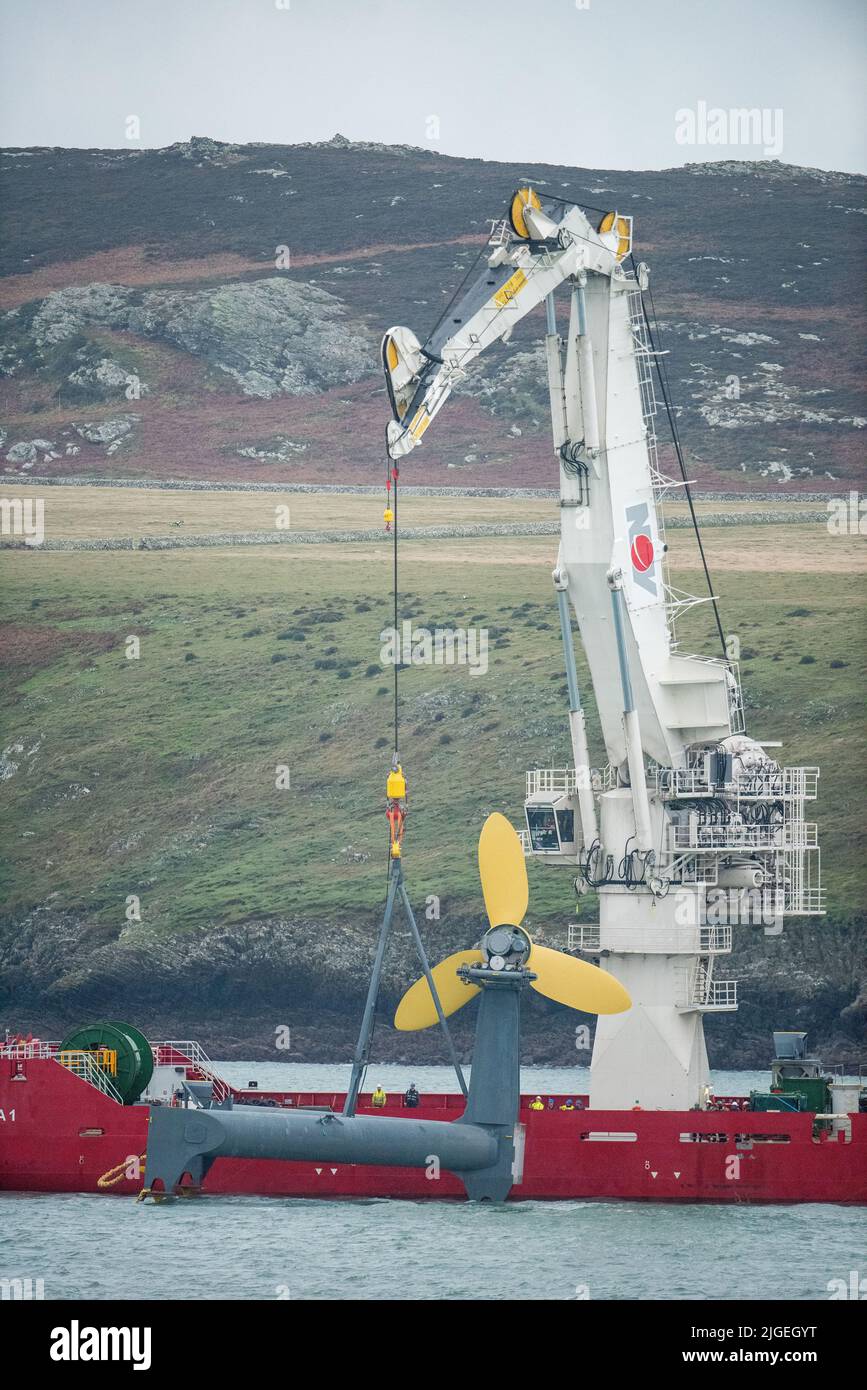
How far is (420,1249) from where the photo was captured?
39.1 meters

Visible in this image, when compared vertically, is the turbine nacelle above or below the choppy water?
above

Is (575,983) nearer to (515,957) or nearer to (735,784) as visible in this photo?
(515,957)

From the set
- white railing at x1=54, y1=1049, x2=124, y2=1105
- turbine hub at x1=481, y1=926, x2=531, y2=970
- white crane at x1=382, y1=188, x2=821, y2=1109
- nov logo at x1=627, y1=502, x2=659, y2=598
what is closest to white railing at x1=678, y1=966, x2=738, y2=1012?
white crane at x1=382, y1=188, x2=821, y2=1109

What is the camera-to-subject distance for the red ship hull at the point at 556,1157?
147 ft

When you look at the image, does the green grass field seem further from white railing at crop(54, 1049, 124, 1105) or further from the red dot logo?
white railing at crop(54, 1049, 124, 1105)

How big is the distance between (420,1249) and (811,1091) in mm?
11729

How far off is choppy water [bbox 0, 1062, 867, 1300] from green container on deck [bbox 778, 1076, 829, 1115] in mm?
2748

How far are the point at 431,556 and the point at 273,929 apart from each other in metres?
53.5

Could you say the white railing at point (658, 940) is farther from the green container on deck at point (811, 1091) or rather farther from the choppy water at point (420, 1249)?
the choppy water at point (420, 1249)

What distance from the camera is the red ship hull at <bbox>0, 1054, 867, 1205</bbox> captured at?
44750mm

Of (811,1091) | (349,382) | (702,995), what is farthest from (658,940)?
(349,382)

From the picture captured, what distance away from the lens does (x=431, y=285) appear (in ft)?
652

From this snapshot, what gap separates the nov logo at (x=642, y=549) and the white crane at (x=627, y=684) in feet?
0.14

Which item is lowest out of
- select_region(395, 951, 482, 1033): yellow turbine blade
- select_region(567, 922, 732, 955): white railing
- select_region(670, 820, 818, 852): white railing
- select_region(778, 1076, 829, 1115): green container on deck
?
select_region(778, 1076, 829, 1115): green container on deck
